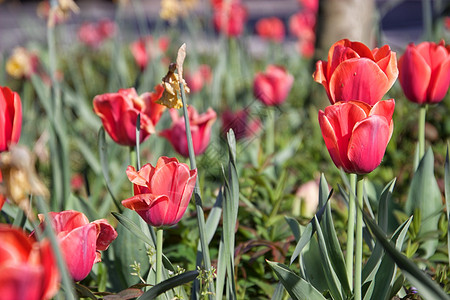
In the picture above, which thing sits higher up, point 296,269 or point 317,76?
point 317,76

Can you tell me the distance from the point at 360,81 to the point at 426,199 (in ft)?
1.94

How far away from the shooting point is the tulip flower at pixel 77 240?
0.78m

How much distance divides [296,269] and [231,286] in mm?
339

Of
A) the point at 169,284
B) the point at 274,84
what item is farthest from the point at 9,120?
the point at 274,84

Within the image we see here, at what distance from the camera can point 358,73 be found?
0.92 meters

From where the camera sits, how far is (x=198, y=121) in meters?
1.39

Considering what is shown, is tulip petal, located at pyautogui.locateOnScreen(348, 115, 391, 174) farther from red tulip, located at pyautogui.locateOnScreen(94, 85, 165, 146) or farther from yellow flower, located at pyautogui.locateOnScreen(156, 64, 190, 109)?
red tulip, located at pyautogui.locateOnScreen(94, 85, 165, 146)

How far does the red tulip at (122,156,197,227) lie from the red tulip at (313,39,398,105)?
0.29 metres

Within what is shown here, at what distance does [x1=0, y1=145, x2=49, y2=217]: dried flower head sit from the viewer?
1.69 ft

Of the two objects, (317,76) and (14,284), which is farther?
(317,76)

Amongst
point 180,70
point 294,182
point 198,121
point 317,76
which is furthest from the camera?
point 294,182

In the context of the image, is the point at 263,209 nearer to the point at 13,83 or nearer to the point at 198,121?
the point at 198,121

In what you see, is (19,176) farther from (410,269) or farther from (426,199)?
(426,199)

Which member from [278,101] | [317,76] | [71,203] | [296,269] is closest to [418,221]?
[296,269]
